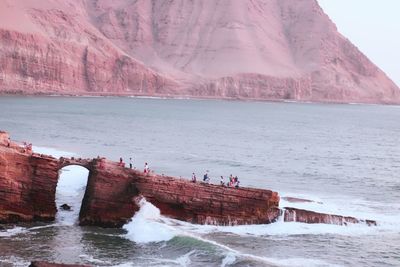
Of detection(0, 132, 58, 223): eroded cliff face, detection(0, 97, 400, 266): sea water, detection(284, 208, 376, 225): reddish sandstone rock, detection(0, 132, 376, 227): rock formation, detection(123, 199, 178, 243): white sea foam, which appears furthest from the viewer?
detection(284, 208, 376, 225): reddish sandstone rock

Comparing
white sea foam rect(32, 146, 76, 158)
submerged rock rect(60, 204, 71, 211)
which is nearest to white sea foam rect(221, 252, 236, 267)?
submerged rock rect(60, 204, 71, 211)

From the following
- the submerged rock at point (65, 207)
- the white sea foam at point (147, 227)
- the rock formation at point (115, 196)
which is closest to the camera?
the white sea foam at point (147, 227)

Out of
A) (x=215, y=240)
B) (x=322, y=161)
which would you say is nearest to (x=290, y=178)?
(x=322, y=161)

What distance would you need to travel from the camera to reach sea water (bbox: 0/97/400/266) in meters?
26.5

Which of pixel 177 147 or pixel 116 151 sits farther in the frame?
pixel 177 147

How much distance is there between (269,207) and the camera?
31.3 metres

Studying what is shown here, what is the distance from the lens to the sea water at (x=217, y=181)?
26.5 metres

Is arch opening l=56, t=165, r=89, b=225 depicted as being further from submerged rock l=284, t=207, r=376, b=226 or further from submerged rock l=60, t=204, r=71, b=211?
submerged rock l=284, t=207, r=376, b=226

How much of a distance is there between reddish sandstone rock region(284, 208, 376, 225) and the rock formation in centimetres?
121

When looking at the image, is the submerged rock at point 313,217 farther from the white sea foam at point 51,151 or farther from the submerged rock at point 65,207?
the white sea foam at point 51,151

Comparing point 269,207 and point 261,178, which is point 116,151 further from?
point 269,207

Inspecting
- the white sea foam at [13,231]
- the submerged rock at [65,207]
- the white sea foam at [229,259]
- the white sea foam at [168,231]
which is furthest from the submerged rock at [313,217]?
the white sea foam at [13,231]

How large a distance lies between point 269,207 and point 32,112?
8388cm

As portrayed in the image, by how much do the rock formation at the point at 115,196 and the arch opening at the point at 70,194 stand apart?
2.77 ft
